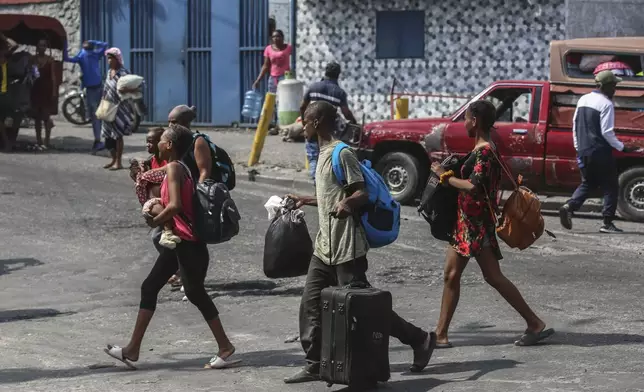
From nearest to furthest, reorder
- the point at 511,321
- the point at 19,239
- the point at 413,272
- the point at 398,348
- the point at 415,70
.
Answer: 1. the point at 398,348
2. the point at 511,321
3. the point at 413,272
4. the point at 19,239
5. the point at 415,70

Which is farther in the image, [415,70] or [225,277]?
[415,70]

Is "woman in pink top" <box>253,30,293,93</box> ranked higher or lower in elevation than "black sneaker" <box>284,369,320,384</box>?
higher

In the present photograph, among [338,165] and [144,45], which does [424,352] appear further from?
[144,45]

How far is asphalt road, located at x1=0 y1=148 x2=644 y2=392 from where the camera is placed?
8.09 metres

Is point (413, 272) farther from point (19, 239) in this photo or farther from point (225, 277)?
point (19, 239)

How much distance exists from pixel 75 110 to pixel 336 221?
18318mm

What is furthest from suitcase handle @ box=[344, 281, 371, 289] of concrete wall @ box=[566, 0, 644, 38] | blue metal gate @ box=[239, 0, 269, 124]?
blue metal gate @ box=[239, 0, 269, 124]

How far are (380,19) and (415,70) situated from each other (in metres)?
1.14

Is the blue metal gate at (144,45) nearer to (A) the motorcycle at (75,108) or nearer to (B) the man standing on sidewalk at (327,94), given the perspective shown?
(A) the motorcycle at (75,108)

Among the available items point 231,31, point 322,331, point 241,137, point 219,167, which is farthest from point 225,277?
point 231,31

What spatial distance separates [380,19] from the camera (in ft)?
76.2

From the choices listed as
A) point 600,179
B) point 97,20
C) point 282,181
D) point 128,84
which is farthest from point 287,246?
point 97,20

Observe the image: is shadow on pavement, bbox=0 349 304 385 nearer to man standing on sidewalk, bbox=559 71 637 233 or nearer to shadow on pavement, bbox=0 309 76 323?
shadow on pavement, bbox=0 309 76 323

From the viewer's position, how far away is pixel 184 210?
832cm
